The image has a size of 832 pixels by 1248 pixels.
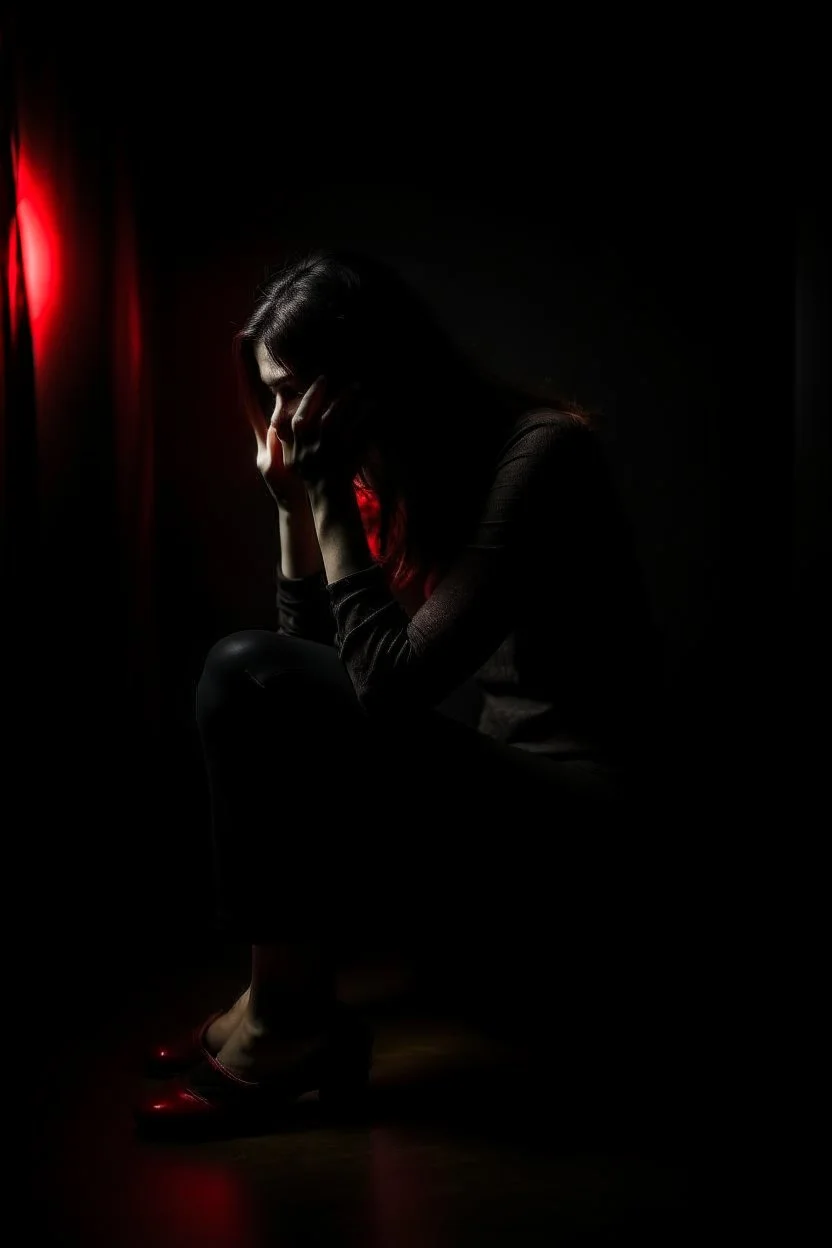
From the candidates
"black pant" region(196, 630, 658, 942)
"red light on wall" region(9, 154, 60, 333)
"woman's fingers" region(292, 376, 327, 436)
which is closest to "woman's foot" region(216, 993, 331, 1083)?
"black pant" region(196, 630, 658, 942)

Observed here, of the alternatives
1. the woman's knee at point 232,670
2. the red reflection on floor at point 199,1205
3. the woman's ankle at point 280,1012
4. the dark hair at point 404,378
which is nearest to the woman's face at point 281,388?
the dark hair at point 404,378

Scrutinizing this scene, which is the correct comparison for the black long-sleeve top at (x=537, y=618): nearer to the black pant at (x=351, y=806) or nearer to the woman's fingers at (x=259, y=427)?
the black pant at (x=351, y=806)

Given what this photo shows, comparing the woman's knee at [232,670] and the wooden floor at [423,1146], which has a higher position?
the woman's knee at [232,670]

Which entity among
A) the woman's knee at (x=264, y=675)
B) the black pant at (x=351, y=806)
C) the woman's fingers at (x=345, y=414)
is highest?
the woman's fingers at (x=345, y=414)

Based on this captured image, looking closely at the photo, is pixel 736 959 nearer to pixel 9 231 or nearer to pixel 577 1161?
pixel 577 1161

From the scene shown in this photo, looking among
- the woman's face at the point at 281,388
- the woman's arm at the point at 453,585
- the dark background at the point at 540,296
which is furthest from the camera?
the dark background at the point at 540,296

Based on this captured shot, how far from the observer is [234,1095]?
3.36 ft

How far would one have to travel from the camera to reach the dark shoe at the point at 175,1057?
115 cm

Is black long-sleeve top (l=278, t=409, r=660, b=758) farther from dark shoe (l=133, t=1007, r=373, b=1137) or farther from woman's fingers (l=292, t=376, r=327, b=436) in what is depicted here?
dark shoe (l=133, t=1007, r=373, b=1137)

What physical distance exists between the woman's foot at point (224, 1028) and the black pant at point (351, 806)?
0.40 ft

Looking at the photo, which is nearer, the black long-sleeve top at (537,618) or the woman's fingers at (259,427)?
the black long-sleeve top at (537,618)

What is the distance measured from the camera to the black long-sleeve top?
101 cm

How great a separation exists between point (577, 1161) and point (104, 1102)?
0.51 metres

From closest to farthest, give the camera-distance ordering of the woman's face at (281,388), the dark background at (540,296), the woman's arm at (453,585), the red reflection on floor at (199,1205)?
the red reflection on floor at (199,1205) → the woman's arm at (453,585) → the woman's face at (281,388) → the dark background at (540,296)
